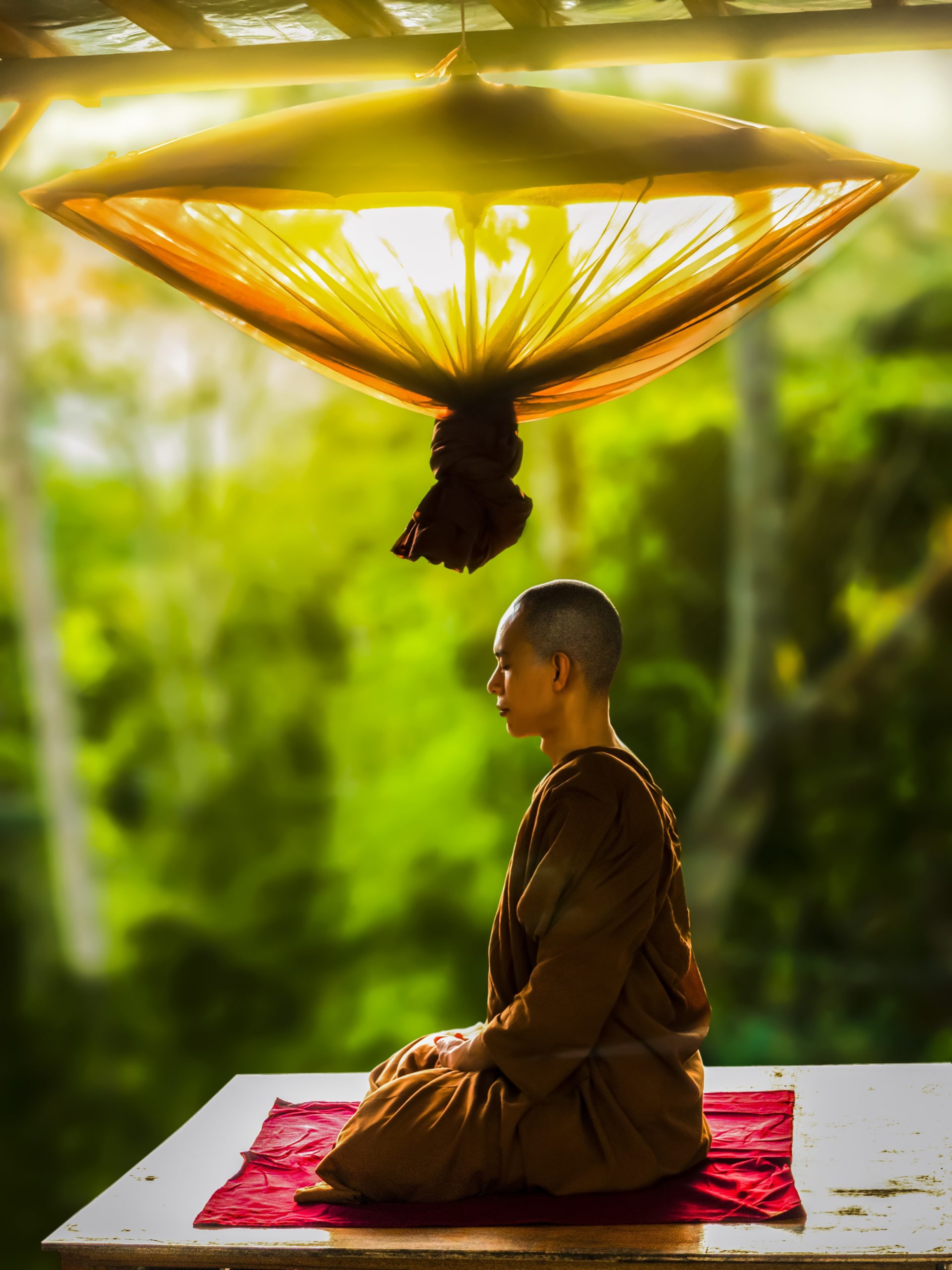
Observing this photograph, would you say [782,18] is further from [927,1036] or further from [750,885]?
[927,1036]

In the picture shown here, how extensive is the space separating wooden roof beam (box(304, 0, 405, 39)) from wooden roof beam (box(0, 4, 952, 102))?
3 cm

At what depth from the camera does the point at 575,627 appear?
195 cm

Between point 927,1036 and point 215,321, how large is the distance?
410 centimetres

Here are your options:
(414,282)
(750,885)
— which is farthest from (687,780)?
(414,282)

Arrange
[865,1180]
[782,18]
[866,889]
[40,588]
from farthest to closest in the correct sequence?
[40,588] < [866,889] < [782,18] < [865,1180]

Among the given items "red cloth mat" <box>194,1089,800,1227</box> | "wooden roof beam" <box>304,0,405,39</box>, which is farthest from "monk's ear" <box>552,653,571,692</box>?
"wooden roof beam" <box>304,0,405,39</box>

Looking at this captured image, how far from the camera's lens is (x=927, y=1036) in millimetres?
5430

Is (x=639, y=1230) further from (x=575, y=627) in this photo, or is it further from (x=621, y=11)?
(x=621, y=11)

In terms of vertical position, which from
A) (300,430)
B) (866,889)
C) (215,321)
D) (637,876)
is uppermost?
(215,321)

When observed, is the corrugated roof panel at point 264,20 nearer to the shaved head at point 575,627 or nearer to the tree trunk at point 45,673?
the shaved head at point 575,627

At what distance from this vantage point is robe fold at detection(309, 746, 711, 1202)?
182 centimetres

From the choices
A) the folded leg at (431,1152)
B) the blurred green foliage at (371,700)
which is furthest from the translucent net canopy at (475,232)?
the blurred green foliage at (371,700)

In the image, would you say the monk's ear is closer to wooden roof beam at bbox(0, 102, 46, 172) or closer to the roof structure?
the roof structure

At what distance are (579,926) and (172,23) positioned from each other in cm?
151
